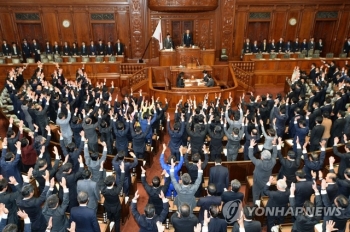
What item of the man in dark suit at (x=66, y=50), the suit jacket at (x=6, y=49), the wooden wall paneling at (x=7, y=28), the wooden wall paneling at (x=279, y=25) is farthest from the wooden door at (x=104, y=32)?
the wooden wall paneling at (x=279, y=25)

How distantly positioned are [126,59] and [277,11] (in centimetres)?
771

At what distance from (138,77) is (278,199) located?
30.9 feet

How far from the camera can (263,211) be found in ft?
17.8

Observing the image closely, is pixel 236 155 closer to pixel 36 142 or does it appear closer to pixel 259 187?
pixel 259 187

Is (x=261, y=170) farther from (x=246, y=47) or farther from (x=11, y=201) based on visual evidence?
(x=246, y=47)

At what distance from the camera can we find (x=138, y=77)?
13.2 metres

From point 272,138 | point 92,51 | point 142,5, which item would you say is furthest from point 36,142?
point 142,5

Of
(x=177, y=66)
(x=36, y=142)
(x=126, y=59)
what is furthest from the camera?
(x=126, y=59)

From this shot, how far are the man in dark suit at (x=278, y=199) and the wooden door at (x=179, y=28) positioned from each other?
11.6 m

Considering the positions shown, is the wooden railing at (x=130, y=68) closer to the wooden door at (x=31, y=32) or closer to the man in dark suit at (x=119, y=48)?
the man in dark suit at (x=119, y=48)

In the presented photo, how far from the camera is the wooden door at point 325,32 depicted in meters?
15.5

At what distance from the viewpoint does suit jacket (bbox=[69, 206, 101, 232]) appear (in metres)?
4.22

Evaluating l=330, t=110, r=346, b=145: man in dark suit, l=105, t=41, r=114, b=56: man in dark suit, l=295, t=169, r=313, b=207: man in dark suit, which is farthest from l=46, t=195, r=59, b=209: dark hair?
l=105, t=41, r=114, b=56: man in dark suit

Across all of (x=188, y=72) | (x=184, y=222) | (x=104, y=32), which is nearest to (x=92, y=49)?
(x=104, y=32)
